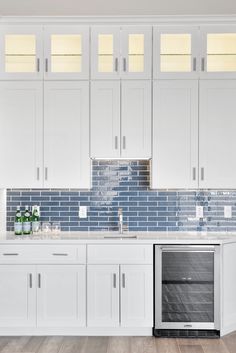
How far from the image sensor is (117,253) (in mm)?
4484

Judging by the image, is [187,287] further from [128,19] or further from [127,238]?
[128,19]

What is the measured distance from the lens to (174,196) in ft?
16.8

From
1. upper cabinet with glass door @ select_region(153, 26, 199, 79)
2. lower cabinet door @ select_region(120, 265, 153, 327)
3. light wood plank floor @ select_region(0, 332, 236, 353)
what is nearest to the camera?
light wood plank floor @ select_region(0, 332, 236, 353)

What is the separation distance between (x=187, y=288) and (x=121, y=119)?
5.45 ft

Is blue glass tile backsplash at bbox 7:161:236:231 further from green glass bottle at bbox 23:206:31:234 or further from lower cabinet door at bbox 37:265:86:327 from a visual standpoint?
lower cabinet door at bbox 37:265:86:327

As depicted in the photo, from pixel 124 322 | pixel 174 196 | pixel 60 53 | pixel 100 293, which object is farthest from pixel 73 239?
pixel 60 53

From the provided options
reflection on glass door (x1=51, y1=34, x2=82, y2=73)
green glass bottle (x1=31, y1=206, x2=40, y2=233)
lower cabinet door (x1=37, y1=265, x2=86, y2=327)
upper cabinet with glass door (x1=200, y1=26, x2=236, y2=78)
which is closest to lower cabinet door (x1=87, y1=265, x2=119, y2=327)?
lower cabinet door (x1=37, y1=265, x2=86, y2=327)

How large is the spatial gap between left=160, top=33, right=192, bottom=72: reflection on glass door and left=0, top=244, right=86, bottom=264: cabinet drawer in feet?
6.15

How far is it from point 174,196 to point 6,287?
185cm

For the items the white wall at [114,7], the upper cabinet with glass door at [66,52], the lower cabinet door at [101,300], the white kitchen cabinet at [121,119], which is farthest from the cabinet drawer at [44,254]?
the white wall at [114,7]

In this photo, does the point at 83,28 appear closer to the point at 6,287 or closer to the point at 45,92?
the point at 45,92

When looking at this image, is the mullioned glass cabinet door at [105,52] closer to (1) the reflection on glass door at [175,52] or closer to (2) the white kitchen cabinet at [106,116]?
(2) the white kitchen cabinet at [106,116]

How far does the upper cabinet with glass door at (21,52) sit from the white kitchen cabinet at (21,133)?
0.28ft

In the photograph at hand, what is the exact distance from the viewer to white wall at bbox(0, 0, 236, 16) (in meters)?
4.36
